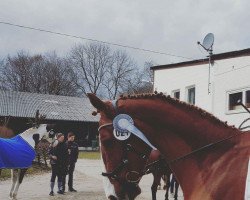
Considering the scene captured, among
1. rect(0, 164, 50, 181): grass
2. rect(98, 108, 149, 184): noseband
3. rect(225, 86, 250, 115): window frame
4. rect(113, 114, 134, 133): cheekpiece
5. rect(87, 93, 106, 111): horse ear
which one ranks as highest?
rect(225, 86, 250, 115): window frame

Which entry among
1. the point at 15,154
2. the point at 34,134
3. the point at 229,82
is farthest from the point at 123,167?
the point at 229,82

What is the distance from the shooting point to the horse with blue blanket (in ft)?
39.1

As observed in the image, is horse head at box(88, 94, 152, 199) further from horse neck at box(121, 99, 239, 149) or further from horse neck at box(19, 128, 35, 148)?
horse neck at box(19, 128, 35, 148)

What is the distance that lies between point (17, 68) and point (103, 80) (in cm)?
1282

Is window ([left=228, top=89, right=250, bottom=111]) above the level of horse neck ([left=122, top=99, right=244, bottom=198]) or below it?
above

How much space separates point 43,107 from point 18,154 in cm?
4003

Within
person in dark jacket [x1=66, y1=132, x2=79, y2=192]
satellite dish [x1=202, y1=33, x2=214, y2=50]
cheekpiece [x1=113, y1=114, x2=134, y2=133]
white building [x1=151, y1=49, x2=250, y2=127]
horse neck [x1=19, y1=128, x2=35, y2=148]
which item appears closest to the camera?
cheekpiece [x1=113, y1=114, x2=134, y2=133]

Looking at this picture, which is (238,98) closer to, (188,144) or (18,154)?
(18,154)

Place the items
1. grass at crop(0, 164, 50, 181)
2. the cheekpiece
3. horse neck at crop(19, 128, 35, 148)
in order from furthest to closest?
1. grass at crop(0, 164, 50, 181)
2. horse neck at crop(19, 128, 35, 148)
3. the cheekpiece

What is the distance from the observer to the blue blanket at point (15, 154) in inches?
466

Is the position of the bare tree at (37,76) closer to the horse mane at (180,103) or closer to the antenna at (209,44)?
the antenna at (209,44)

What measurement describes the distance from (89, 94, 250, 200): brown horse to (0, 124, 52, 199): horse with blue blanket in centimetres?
835

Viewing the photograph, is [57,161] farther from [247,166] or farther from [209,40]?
[247,166]

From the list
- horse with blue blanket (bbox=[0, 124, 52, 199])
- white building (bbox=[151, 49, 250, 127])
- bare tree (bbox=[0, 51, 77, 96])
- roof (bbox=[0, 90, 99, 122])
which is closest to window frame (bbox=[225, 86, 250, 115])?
white building (bbox=[151, 49, 250, 127])
